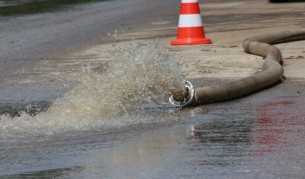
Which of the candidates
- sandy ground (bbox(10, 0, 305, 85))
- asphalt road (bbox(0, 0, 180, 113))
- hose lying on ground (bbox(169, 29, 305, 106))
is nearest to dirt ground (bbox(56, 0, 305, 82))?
sandy ground (bbox(10, 0, 305, 85))

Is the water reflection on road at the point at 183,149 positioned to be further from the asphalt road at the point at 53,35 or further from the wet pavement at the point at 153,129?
the asphalt road at the point at 53,35

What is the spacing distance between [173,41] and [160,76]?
207 inches

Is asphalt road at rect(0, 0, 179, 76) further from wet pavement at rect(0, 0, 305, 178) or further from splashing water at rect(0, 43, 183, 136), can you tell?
splashing water at rect(0, 43, 183, 136)

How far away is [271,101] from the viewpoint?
29.5ft

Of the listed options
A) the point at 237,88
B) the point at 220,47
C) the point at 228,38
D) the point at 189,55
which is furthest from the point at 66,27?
the point at 237,88

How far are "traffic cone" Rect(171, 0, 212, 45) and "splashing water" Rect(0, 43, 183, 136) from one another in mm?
4779

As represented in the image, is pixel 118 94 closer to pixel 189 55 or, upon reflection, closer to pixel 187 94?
pixel 187 94

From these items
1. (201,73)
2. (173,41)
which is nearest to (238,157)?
(201,73)

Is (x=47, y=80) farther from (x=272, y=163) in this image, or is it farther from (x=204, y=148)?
(x=272, y=163)

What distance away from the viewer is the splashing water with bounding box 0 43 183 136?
8078mm

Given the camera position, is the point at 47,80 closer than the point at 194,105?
No

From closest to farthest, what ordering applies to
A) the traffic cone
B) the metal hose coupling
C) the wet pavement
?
the wet pavement, the metal hose coupling, the traffic cone

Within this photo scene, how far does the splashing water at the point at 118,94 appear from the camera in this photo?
8.08 meters

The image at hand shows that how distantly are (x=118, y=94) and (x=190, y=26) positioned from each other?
569cm
